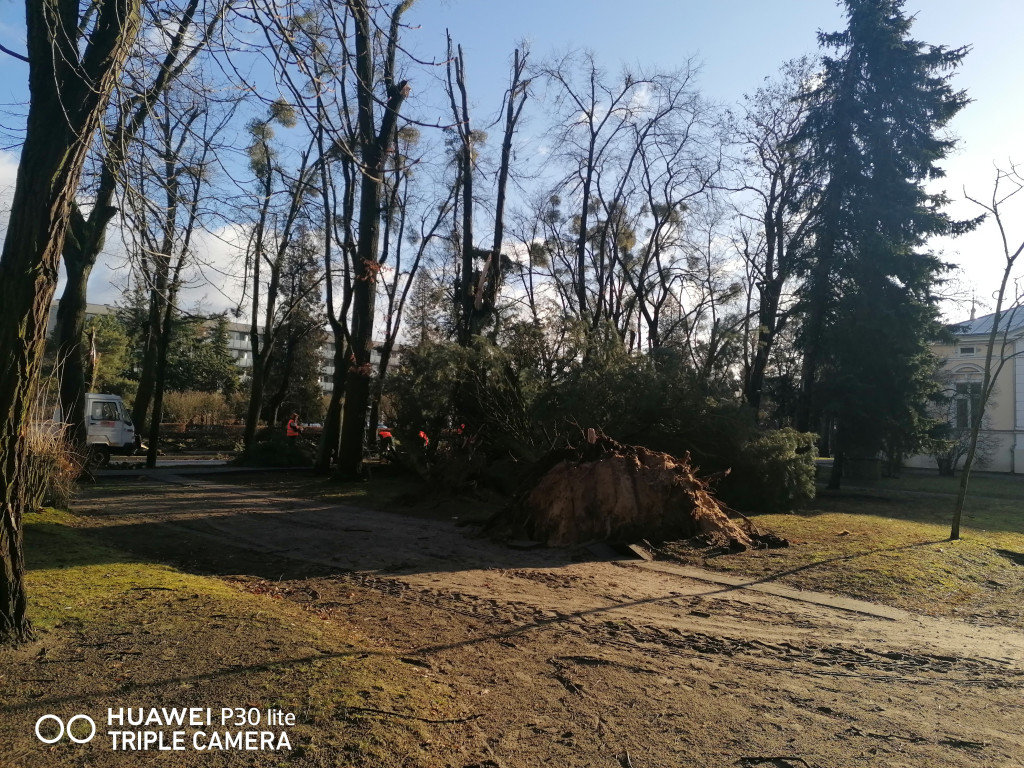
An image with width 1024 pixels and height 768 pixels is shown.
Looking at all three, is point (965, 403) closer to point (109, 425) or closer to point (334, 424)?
point (334, 424)

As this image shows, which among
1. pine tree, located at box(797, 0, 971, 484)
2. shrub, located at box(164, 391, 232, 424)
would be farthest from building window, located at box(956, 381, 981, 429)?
shrub, located at box(164, 391, 232, 424)

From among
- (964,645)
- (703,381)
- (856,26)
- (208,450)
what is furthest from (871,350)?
(208,450)

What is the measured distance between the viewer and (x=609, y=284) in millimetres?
33844

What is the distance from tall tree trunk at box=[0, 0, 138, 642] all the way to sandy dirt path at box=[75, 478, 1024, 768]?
2.81 meters

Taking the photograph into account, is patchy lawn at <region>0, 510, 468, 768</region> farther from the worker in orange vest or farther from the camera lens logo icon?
the worker in orange vest

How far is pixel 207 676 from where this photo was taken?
4.63 m

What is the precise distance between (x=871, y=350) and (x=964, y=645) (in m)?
18.6

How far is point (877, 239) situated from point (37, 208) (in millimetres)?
24142

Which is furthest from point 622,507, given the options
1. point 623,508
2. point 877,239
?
point 877,239

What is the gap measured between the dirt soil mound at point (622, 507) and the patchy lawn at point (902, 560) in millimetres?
515

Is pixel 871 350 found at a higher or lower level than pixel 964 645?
higher

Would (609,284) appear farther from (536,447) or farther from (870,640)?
(870,640)

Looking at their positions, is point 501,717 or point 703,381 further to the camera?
point 703,381

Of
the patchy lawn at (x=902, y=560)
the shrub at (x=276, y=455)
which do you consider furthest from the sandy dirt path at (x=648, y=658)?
the shrub at (x=276, y=455)
